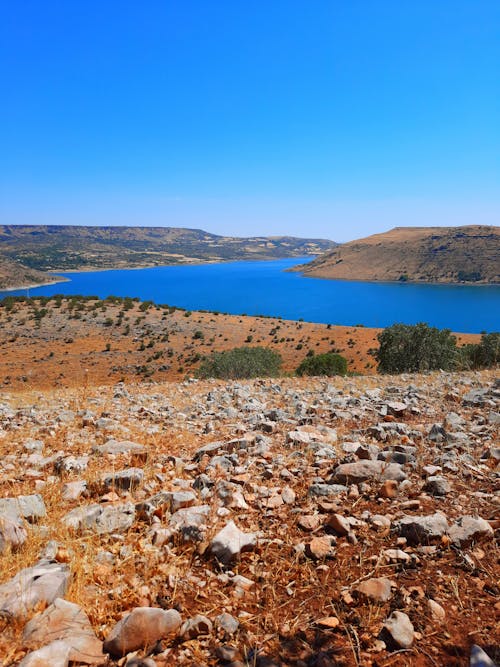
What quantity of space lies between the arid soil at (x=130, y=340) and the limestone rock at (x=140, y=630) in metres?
30.0

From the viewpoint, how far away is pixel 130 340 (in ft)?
150

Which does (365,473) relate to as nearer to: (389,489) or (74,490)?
(389,489)

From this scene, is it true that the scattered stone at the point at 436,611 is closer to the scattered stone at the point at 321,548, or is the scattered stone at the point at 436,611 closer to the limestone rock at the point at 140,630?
the scattered stone at the point at 321,548

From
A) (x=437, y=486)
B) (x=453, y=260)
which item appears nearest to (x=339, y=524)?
(x=437, y=486)

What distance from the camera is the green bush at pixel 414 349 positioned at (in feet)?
76.4

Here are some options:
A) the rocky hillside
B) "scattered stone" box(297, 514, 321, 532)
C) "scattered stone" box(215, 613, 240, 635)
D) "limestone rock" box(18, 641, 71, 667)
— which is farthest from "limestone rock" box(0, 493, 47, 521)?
the rocky hillside

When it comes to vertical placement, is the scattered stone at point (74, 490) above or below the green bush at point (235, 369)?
above

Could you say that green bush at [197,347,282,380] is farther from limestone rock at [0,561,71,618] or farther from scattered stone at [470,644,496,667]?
scattered stone at [470,644,496,667]

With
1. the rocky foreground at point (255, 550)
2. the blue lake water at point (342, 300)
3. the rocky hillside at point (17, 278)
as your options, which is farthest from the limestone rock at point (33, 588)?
the rocky hillside at point (17, 278)

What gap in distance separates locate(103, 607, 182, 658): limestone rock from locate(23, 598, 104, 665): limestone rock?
0.27ft

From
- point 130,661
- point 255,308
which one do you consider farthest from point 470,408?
point 255,308

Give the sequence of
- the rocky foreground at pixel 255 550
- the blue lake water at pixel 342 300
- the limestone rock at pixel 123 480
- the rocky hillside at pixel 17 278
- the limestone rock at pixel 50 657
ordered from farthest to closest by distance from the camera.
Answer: the rocky hillside at pixel 17 278, the blue lake water at pixel 342 300, the limestone rock at pixel 123 480, the rocky foreground at pixel 255 550, the limestone rock at pixel 50 657

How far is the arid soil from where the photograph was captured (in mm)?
35500

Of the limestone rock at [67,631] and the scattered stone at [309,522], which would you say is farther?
the scattered stone at [309,522]
